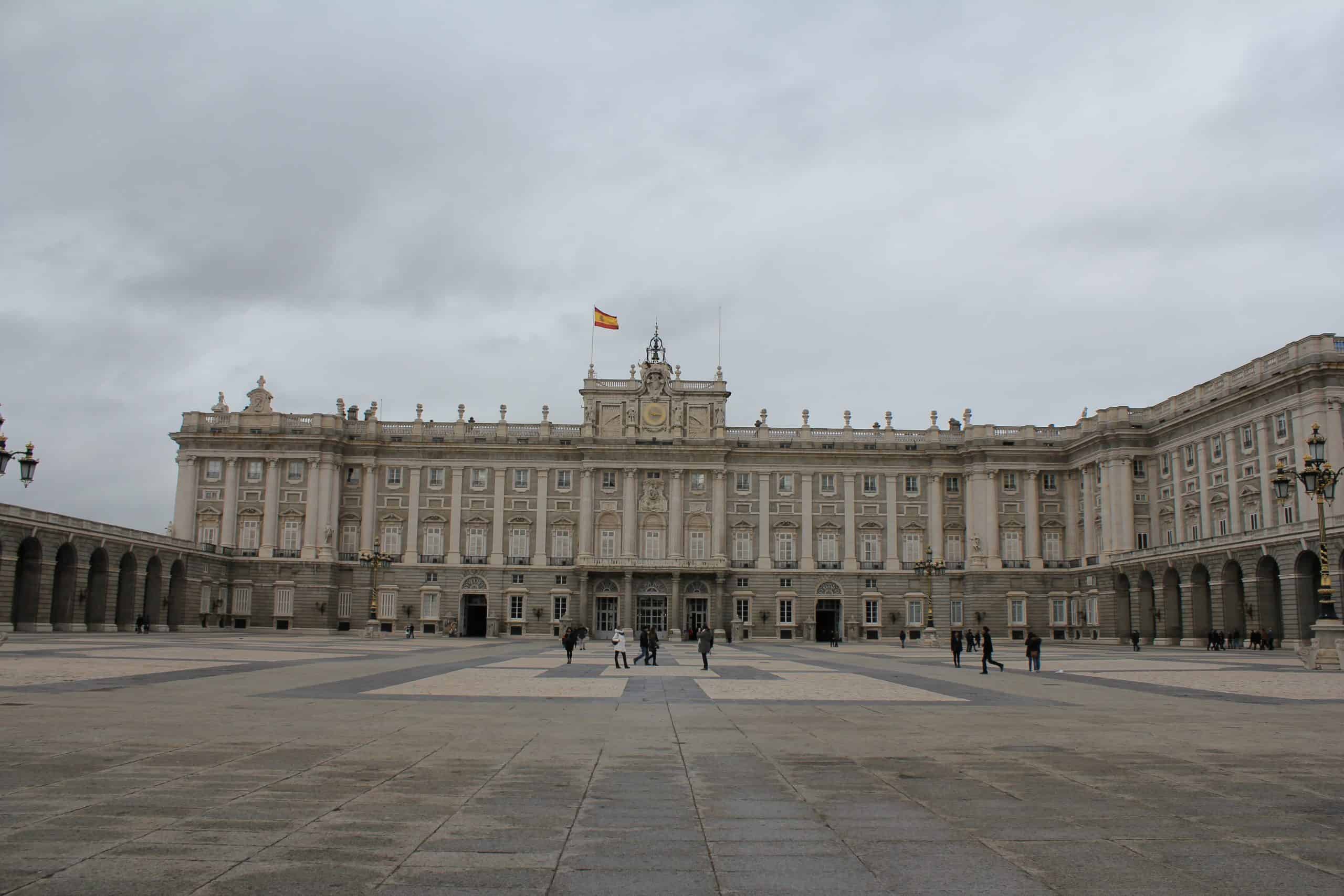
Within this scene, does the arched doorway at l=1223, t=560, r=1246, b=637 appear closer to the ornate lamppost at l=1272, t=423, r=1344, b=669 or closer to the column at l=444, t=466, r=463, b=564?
the ornate lamppost at l=1272, t=423, r=1344, b=669

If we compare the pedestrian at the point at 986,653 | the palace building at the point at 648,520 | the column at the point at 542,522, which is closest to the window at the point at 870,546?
the palace building at the point at 648,520

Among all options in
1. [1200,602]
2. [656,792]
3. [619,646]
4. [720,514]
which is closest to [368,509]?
[720,514]

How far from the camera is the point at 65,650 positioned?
120 ft

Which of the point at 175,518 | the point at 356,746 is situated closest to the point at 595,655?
the point at 356,746

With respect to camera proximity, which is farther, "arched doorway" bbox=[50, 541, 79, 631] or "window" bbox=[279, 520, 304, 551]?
"window" bbox=[279, 520, 304, 551]

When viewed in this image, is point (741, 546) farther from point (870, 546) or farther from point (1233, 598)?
point (1233, 598)

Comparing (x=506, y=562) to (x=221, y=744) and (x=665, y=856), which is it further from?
(x=665, y=856)

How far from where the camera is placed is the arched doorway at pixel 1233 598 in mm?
59750

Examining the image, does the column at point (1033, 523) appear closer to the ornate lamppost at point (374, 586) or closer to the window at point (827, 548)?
the window at point (827, 548)

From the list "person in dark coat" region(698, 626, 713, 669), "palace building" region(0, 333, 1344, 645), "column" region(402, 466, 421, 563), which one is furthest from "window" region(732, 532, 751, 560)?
"person in dark coat" region(698, 626, 713, 669)

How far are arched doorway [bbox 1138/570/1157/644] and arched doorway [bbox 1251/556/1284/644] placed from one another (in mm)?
12673

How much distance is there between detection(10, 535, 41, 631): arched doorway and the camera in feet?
182

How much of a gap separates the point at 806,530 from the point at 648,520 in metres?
12.6

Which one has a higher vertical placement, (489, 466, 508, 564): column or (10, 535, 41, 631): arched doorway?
(489, 466, 508, 564): column
